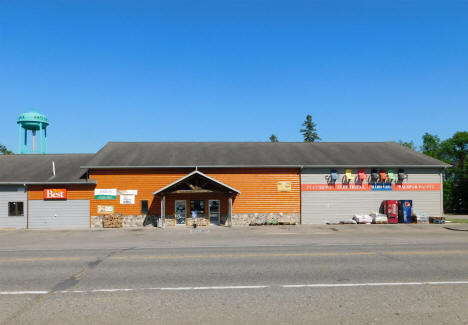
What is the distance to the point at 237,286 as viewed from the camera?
Result: 7.02 meters

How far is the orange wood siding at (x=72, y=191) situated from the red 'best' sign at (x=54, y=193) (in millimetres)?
242

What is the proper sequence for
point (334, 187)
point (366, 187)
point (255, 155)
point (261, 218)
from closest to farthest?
point (261, 218), point (334, 187), point (366, 187), point (255, 155)

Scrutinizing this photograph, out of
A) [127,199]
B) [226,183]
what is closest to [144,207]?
[127,199]

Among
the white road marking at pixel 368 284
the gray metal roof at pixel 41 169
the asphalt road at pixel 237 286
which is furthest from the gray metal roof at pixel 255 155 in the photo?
the white road marking at pixel 368 284

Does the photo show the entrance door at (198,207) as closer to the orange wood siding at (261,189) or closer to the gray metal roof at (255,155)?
the orange wood siding at (261,189)

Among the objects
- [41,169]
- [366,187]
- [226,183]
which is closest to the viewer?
[226,183]

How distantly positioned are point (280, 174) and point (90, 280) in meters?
17.9

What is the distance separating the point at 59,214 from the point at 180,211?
902cm

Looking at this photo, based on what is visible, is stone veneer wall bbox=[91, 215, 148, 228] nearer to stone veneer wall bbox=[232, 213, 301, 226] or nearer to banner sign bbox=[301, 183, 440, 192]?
stone veneer wall bbox=[232, 213, 301, 226]

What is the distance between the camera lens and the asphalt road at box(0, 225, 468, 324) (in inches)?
213

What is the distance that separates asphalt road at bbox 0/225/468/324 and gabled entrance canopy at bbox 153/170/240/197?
1028 cm

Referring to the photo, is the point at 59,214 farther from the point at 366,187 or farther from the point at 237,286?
the point at 366,187

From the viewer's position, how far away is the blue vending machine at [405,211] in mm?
23344

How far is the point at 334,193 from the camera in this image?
23734 millimetres
